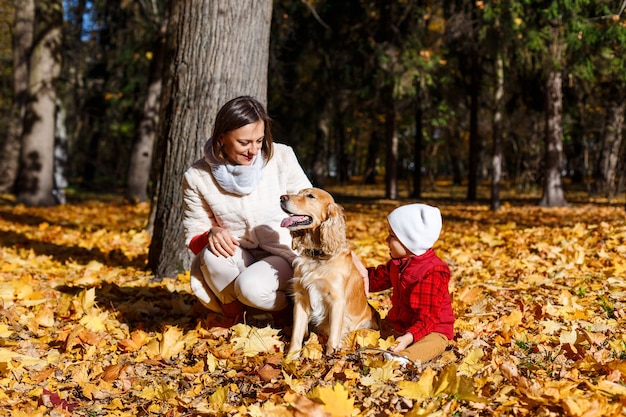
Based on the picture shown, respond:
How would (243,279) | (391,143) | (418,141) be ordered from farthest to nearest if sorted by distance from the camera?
1. (418,141)
2. (391,143)
3. (243,279)

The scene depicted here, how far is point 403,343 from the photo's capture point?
125 inches

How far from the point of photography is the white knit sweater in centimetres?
388

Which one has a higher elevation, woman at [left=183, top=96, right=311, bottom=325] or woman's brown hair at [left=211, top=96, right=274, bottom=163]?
woman's brown hair at [left=211, top=96, right=274, bottom=163]

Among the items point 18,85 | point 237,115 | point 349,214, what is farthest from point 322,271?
point 18,85

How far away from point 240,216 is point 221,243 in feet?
1.32

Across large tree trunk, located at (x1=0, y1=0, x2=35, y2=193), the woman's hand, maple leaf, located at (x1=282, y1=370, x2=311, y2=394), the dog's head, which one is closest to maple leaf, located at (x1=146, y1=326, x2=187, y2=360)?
the woman's hand

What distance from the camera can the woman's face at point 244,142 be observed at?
354cm

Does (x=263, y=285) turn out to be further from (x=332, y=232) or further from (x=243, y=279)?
(x=332, y=232)

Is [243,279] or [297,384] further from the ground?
[243,279]

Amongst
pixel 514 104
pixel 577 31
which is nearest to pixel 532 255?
pixel 577 31

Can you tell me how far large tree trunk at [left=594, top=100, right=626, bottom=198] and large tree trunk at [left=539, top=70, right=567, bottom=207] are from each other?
2.91m

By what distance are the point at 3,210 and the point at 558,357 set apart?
37.6 ft

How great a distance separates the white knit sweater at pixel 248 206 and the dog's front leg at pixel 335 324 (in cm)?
72

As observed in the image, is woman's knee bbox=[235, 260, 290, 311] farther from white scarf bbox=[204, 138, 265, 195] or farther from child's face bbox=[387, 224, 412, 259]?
child's face bbox=[387, 224, 412, 259]
